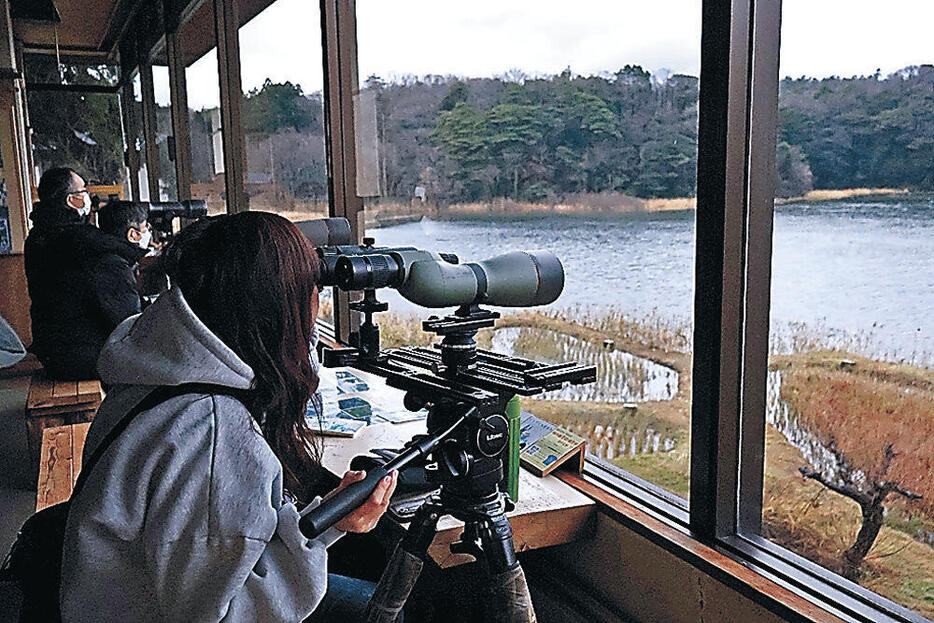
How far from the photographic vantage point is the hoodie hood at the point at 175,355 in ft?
3.42

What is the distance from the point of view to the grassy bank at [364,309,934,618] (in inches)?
44.6

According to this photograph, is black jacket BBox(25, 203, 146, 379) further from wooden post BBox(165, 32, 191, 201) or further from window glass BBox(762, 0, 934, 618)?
window glass BBox(762, 0, 934, 618)

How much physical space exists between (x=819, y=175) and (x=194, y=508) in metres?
1.03

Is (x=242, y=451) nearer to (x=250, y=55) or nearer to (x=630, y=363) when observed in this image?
(x=630, y=363)

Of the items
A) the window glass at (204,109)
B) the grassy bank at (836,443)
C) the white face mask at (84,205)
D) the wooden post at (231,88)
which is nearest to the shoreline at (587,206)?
the grassy bank at (836,443)

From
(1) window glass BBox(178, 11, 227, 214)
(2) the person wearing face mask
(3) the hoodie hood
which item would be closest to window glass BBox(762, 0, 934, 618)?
(3) the hoodie hood

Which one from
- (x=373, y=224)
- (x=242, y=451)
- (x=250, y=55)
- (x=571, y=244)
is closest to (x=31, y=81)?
(x=250, y=55)

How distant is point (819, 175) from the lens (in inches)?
50.1

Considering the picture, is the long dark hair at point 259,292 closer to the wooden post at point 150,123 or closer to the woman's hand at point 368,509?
the woman's hand at point 368,509

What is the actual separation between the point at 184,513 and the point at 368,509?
0.23 metres

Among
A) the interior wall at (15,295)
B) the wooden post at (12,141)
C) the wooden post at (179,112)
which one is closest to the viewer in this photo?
the interior wall at (15,295)

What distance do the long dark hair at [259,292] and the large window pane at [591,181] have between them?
2.44ft

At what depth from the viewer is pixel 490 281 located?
1.26 metres

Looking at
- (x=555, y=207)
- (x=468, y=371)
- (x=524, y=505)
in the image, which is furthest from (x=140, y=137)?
(x=468, y=371)
